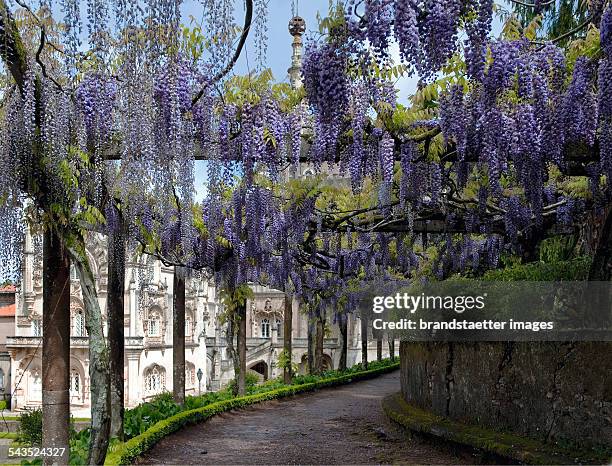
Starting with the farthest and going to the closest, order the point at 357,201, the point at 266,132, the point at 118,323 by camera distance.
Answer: the point at 357,201 < the point at 118,323 < the point at 266,132

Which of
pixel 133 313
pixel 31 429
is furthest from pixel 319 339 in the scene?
pixel 133 313

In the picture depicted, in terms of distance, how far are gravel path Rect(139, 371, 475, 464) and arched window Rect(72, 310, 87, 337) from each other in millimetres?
25222

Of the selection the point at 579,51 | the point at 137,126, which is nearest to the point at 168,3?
the point at 137,126

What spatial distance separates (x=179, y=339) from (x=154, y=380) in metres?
28.2

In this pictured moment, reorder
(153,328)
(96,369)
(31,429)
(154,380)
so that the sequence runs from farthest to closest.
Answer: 1. (153,328)
2. (154,380)
3. (31,429)
4. (96,369)

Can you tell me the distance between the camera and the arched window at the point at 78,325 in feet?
128

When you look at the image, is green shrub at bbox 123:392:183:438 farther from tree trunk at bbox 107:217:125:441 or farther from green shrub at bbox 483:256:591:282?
green shrub at bbox 483:256:591:282

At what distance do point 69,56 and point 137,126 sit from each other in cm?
75

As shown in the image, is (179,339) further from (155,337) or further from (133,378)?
(155,337)

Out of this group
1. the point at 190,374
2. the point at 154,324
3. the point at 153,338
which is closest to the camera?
the point at 153,338

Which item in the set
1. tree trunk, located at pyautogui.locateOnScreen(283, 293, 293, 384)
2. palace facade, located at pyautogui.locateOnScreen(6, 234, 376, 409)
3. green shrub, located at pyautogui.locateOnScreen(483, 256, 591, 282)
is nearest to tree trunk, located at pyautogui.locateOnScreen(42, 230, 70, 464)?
green shrub, located at pyautogui.locateOnScreen(483, 256, 591, 282)

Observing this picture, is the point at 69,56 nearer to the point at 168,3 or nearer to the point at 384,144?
the point at 168,3

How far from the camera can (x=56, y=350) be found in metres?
5.63

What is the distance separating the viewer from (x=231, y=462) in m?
8.97
